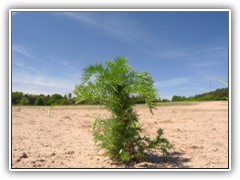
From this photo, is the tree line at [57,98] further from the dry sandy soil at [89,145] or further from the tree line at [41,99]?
the dry sandy soil at [89,145]

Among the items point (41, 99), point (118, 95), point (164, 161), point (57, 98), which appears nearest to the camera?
point (118, 95)

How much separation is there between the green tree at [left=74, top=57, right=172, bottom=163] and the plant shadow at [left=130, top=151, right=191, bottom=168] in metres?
0.30

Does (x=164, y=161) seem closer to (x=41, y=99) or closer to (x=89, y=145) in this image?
(x=89, y=145)

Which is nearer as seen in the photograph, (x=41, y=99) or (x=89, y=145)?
(x=89, y=145)

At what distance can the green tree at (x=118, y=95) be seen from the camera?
3.58 meters

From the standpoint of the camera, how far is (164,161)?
13.4 ft

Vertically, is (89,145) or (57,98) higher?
(57,98)

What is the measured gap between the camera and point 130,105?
3.65 metres

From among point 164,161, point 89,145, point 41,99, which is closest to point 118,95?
point 164,161

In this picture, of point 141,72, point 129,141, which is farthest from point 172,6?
point 129,141

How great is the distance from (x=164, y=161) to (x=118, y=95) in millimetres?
1086

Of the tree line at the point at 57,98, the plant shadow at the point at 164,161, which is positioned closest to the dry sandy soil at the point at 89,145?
the plant shadow at the point at 164,161

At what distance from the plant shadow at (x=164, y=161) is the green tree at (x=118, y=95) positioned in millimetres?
300

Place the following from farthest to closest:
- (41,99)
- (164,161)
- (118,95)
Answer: (41,99) < (164,161) < (118,95)
